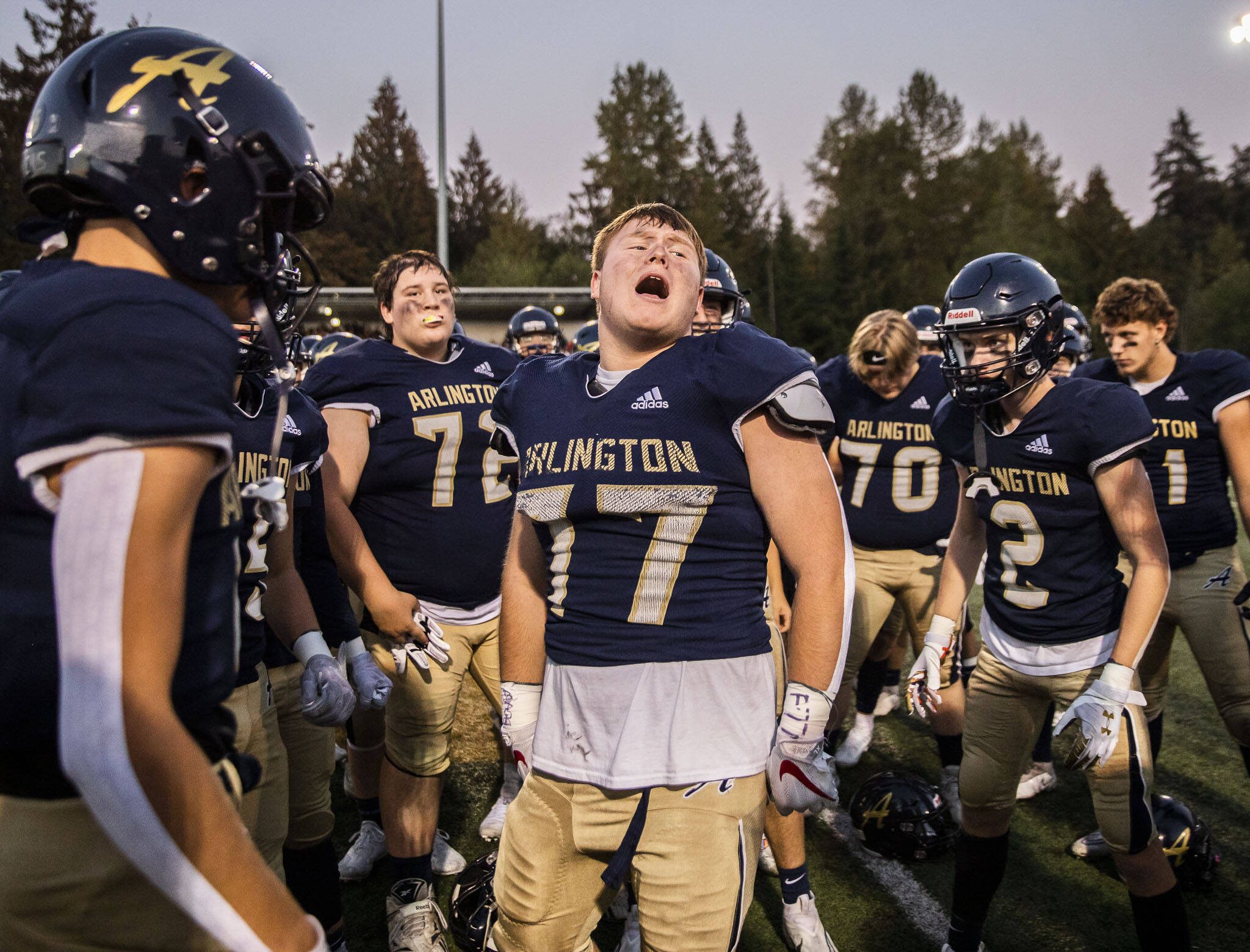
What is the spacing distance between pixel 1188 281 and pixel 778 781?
175 ft

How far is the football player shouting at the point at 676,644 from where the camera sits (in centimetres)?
214

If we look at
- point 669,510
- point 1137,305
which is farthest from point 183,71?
point 1137,305

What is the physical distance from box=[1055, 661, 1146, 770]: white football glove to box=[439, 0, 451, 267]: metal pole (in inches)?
599

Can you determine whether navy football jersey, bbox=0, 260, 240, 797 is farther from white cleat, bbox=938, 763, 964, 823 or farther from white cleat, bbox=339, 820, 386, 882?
white cleat, bbox=938, 763, 964, 823

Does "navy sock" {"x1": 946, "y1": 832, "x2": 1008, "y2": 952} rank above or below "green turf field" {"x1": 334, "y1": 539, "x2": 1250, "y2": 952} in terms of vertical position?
above

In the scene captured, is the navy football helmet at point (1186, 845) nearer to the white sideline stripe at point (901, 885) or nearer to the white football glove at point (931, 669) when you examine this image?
the white sideline stripe at point (901, 885)

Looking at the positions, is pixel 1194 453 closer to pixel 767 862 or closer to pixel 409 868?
pixel 767 862

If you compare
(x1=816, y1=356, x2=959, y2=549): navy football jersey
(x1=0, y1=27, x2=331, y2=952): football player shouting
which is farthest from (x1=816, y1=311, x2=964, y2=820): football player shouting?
(x1=0, y1=27, x2=331, y2=952): football player shouting

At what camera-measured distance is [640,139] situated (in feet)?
148

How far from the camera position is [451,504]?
409 cm

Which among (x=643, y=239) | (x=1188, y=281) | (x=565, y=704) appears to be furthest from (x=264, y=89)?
(x=1188, y=281)

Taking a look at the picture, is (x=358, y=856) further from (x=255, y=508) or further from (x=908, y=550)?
(x=908, y=550)

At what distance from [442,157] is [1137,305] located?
14.8 meters

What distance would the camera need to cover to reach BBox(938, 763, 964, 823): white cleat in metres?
4.64
